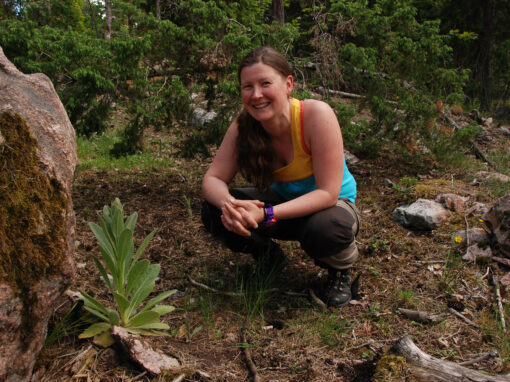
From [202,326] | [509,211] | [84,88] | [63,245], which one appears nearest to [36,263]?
[63,245]

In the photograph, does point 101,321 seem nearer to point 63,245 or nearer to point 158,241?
point 63,245

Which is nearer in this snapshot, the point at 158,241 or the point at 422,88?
the point at 158,241

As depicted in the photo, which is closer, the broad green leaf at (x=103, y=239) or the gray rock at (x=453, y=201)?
the broad green leaf at (x=103, y=239)

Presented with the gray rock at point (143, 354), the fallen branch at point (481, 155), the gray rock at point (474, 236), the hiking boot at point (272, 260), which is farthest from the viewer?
the fallen branch at point (481, 155)

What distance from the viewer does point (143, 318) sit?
7.23 ft

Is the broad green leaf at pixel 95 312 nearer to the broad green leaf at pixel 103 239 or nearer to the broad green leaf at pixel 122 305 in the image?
the broad green leaf at pixel 122 305

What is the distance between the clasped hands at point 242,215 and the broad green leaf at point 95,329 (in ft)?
2.75

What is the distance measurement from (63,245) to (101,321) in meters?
0.61

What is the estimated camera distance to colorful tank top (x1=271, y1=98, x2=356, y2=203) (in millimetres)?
2674

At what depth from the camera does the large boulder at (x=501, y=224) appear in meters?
3.28

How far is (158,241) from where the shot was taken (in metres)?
3.67

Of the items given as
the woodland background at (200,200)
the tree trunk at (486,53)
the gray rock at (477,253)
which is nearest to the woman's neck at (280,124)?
the woodland background at (200,200)

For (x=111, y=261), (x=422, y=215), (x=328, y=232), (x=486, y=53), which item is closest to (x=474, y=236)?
(x=422, y=215)

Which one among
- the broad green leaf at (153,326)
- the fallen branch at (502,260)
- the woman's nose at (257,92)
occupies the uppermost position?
the woman's nose at (257,92)
